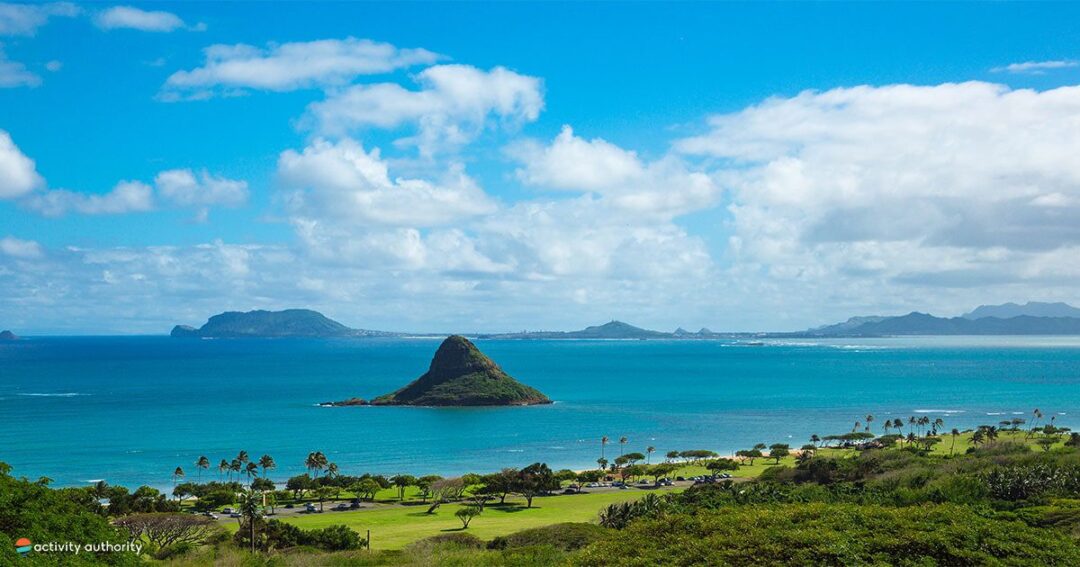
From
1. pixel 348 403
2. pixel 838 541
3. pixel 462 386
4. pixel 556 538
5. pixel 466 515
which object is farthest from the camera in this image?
pixel 462 386

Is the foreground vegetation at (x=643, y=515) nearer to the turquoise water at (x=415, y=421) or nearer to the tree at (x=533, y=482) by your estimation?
the tree at (x=533, y=482)

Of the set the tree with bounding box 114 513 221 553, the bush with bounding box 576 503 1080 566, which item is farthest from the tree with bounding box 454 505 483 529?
the bush with bounding box 576 503 1080 566

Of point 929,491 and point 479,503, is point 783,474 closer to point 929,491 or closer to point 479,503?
point 929,491

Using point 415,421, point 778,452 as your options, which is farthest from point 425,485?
point 415,421

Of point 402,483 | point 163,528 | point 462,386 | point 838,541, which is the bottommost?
point 402,483

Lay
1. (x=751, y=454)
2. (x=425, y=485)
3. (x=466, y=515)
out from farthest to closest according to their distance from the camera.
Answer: (x=751, y=454), (x=425, y=485), (x=466, y=515)

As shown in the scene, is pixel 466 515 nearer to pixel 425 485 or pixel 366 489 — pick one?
pixel 425 485

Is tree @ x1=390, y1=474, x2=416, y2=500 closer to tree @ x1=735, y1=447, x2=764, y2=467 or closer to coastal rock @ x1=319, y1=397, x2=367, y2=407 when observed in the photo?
tree @ x1=735, y1=447, x2=764, y2=467
